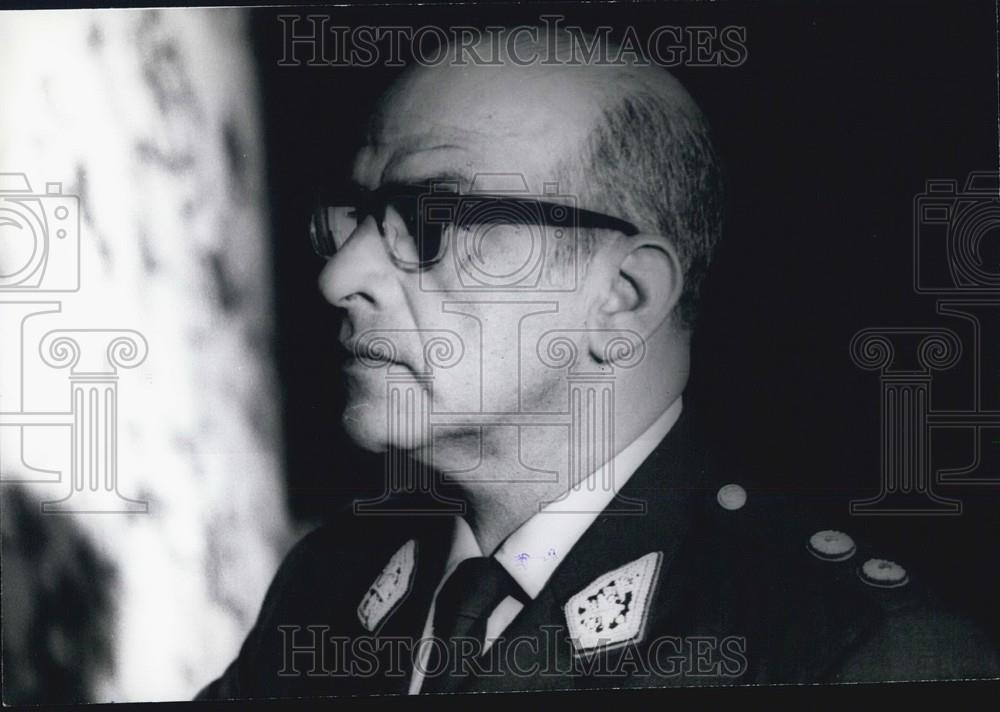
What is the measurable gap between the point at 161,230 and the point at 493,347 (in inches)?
24.9

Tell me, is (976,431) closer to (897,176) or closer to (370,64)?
(897,176)

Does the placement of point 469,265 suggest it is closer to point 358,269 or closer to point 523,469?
point 358,269

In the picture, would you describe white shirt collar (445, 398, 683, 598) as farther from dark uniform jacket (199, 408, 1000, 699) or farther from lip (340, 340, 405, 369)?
lip (340, 340, 405, 369)

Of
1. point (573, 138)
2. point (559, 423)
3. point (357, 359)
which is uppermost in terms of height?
point (573, 138)

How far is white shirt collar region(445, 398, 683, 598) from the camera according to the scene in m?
1.87

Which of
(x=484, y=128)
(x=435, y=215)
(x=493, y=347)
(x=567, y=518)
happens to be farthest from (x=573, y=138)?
(x=567, y=518)

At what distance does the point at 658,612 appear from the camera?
1874mm

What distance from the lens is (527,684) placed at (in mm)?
1891

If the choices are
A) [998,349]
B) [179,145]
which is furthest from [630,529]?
[179,145]

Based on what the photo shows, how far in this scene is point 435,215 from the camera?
186 centimetres

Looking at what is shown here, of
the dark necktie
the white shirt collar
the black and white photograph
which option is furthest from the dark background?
the dark necktie

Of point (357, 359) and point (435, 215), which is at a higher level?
point (435, 215)

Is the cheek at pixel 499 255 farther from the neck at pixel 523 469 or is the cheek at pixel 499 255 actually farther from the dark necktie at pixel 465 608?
the dark necktie at pixel 465 608

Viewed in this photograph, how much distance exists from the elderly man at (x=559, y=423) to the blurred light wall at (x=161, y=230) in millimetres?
169
